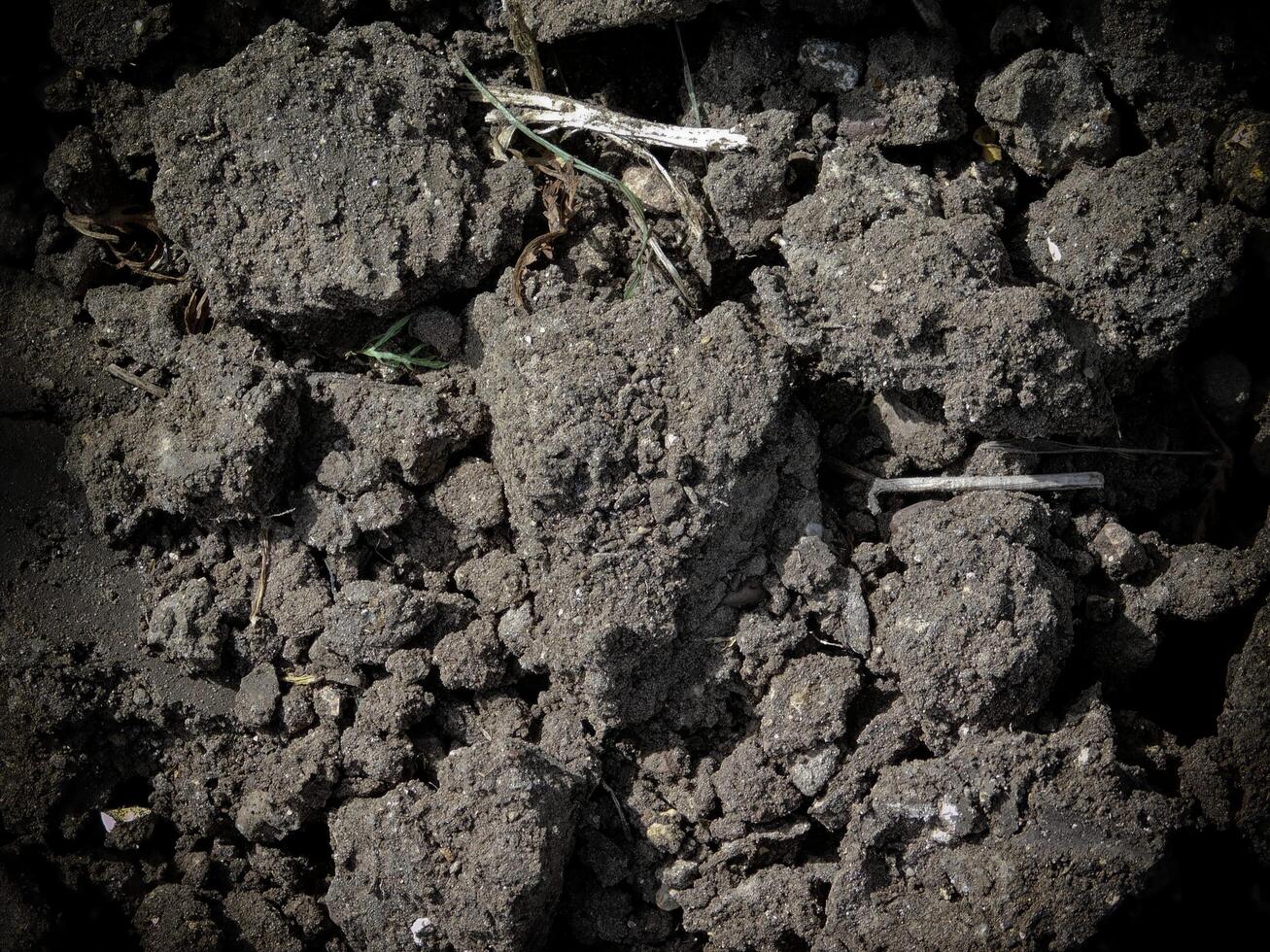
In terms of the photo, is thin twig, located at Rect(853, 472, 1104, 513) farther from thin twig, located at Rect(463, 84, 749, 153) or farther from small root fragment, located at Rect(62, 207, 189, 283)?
small root fragment, located at Rect(62, 207, 189, 283)

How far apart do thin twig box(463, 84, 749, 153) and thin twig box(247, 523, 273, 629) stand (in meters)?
1.15

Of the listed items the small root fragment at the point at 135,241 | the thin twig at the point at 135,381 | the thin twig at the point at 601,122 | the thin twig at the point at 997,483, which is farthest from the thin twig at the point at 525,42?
the thin twig at the point at 997,483

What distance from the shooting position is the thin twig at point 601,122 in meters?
2.26

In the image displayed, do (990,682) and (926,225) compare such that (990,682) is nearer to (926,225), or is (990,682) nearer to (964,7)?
(926,225)

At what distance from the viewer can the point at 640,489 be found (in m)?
2.04

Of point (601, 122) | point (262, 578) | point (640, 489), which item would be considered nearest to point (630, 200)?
point (601, 122)

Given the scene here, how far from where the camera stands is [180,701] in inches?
86.1

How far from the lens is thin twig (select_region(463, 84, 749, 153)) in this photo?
7.42 feet

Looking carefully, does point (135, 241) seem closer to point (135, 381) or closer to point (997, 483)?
point (135, 381)

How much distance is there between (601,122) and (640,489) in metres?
0.94

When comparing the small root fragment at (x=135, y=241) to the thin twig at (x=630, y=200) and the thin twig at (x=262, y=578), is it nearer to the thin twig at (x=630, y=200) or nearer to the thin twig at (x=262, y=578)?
the thin twig at (x=262, y=578)

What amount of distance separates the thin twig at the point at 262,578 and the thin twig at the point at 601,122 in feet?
3.76

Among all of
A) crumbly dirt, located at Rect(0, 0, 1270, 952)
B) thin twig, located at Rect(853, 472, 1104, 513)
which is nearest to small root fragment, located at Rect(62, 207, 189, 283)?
crumbly dirt, located at Rect(0, 0, 1270, 952)

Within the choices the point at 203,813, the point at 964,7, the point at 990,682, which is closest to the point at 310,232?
the point at 203,813
